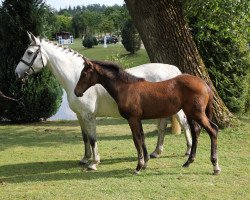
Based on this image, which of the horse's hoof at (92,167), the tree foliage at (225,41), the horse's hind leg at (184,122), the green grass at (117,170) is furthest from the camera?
the tree foliage at (225,41)

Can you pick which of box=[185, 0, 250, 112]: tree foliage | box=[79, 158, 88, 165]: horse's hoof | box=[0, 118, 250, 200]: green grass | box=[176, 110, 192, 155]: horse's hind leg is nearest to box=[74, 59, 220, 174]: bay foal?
box=[0, 118, 250, 200]: green grass

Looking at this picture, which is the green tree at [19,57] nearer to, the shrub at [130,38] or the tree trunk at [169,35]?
the tree trunk at [169,35]

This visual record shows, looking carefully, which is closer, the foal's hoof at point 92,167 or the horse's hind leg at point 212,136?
the horse's hind leg at point 212,136

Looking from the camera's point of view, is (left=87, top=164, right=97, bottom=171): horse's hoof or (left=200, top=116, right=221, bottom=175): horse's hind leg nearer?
(left=200, top=116, right=221, bottom=175): horse's hind leg

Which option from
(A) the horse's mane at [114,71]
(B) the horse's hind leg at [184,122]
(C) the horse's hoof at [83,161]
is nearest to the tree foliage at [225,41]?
(B) the horse's hind leg at [184,122]

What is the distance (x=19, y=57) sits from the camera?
13.3 metres

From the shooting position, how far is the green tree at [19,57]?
13.2m

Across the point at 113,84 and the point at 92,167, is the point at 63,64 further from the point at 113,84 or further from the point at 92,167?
the point at 92,167

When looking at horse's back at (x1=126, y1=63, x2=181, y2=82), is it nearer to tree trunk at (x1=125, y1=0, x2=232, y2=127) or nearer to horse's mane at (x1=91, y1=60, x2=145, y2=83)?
horse's mane at (x1=91, y1=60, x2=145, y2=83)

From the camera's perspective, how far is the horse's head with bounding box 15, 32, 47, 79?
7428mm

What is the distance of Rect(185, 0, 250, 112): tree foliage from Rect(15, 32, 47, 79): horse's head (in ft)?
14.8

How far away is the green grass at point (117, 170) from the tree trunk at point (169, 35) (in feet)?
5.46

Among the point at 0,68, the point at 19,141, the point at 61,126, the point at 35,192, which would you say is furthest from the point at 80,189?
the point at 0,68

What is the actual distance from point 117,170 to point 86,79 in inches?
70.7
